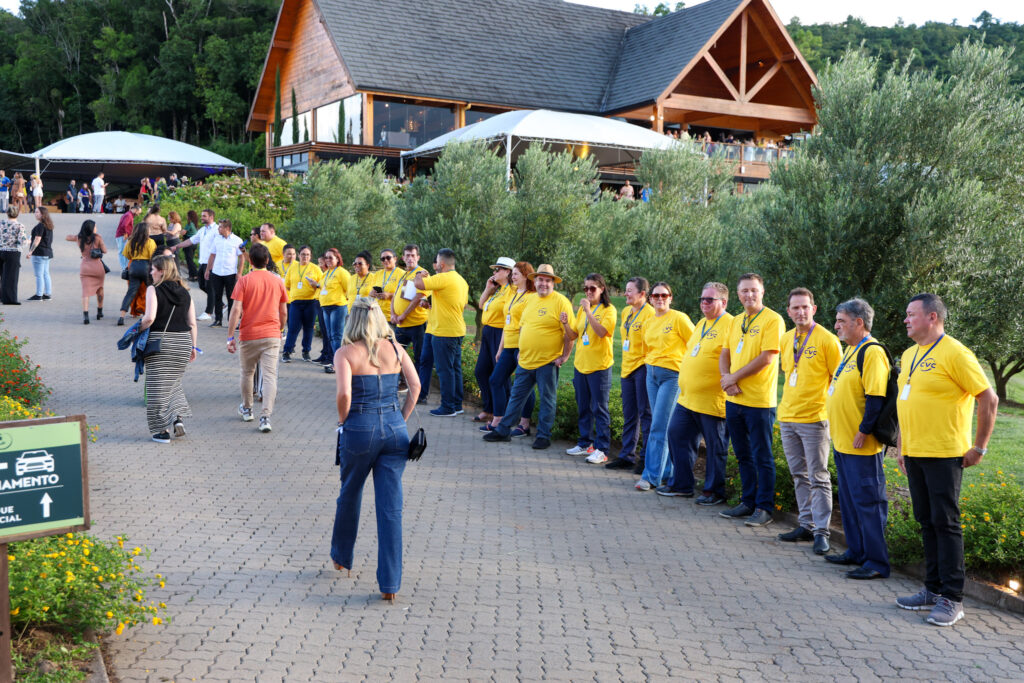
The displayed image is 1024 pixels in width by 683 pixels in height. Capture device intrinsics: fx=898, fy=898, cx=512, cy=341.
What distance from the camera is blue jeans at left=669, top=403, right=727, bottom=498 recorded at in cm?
795

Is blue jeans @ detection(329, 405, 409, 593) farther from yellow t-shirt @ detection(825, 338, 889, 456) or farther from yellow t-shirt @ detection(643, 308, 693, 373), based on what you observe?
yellow t-shirt @ detection(643, 308, 693, 373)

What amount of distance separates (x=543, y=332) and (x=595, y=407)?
3.31ft

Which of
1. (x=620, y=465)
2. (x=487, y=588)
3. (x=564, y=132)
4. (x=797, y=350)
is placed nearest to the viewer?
(x=487, y=588)

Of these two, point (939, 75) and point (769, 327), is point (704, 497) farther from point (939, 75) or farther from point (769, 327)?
point (939, 75)

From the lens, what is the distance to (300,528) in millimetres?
6871

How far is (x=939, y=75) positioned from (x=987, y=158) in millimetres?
1528

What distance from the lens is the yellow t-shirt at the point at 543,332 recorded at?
9.91 m

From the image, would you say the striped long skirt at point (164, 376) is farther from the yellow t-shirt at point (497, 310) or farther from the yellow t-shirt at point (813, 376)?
the yellow t-shirt at point (813, 376)

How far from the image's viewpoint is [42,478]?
420 centimetres

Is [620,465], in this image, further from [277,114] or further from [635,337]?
[277,114]

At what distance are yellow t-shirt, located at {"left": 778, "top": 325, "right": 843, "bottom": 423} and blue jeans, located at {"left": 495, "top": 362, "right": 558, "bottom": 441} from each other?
3.53 meters

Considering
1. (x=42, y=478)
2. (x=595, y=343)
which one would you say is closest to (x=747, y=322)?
(x=595, y=343)

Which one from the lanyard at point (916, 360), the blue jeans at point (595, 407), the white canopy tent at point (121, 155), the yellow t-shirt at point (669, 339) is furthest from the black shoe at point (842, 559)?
the white canopy tent at point (121, 155)

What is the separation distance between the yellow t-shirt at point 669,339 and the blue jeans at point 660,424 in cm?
8
